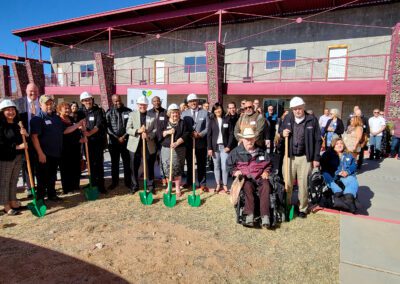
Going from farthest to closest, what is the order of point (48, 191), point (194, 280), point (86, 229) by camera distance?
point (48, 191) < point (86, 229) < point (194, 280)

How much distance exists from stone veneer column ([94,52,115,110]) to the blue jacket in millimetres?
14360

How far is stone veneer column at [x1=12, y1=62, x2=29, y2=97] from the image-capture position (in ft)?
59.8

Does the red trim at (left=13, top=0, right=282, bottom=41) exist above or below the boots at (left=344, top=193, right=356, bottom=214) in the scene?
above

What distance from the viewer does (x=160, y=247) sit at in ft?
10.7

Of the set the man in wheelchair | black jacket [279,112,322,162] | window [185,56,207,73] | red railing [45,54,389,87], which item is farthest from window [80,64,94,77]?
black jacket [279,112,322,162]

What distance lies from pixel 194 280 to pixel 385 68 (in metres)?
12.7

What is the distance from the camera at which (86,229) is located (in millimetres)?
3674

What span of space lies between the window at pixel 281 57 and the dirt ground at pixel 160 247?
11468 mm

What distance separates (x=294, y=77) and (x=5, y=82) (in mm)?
19992

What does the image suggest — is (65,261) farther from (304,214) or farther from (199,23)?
(199,23)

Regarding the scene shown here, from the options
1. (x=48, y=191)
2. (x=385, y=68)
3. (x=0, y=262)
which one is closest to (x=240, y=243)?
(x=0, y=262)

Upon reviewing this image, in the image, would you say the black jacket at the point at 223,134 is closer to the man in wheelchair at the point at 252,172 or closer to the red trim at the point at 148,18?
the man in wheelchair at the point at 252,172

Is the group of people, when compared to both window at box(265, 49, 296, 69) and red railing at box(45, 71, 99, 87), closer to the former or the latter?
window at box(265, 49, 296, 69)

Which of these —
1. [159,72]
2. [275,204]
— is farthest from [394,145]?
[159,72]
